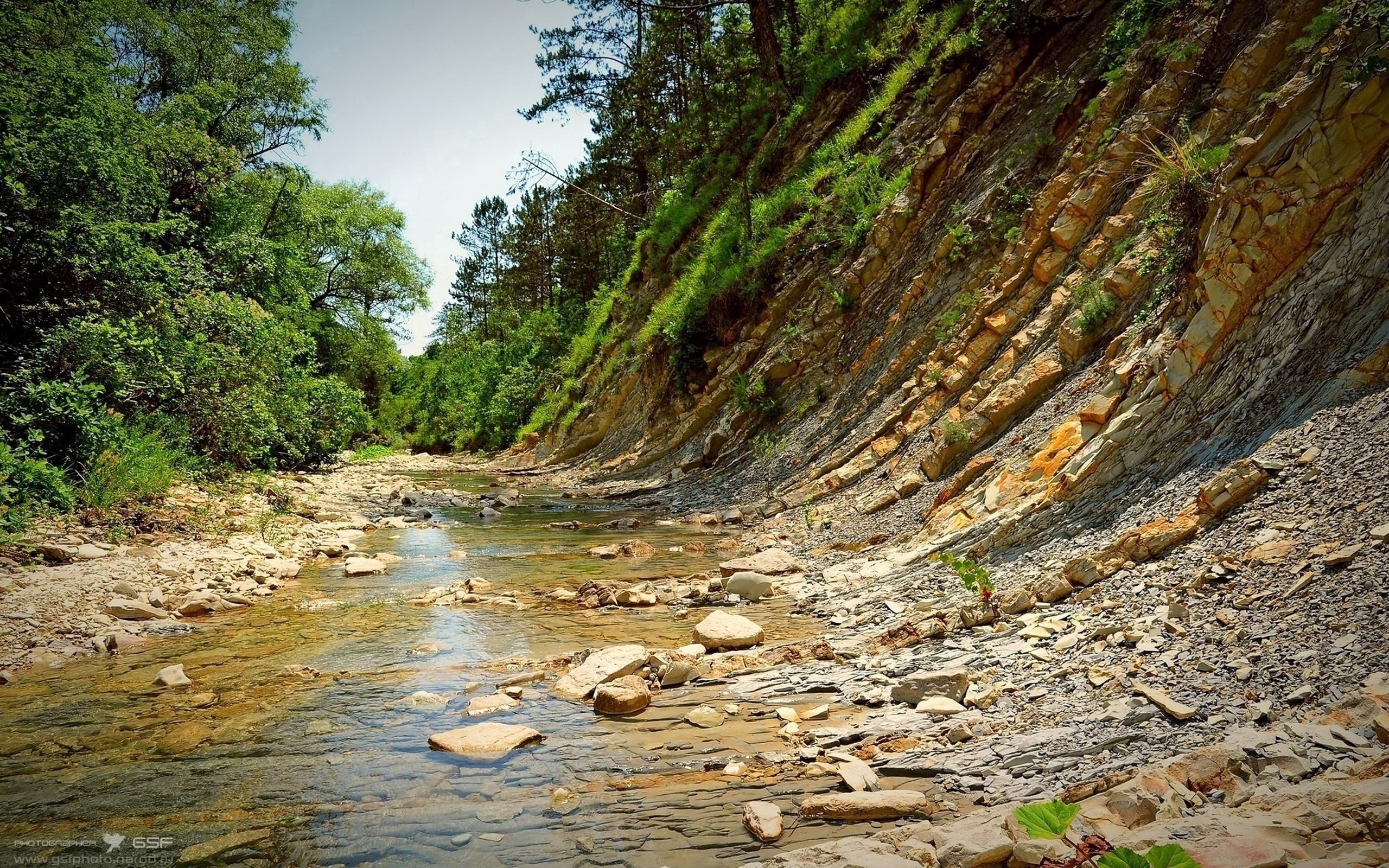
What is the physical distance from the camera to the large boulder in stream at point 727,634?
6250 millimetres

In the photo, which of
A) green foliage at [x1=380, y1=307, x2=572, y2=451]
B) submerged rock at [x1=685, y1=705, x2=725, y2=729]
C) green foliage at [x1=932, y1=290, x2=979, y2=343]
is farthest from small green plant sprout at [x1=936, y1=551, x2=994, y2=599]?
green foliage at [x1=380, y1=307, x2=572, y2=451]

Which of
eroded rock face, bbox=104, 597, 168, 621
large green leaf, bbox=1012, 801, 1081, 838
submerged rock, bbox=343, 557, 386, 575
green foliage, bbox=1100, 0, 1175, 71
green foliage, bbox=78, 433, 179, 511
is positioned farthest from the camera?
green foliage, bbox=1100, 0, 1175, 71

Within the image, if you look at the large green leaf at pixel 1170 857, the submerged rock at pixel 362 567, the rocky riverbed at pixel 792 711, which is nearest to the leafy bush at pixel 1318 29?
the rocky riverbed at pixel 792 711

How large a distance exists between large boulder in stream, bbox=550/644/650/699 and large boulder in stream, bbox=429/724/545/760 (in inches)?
29.6

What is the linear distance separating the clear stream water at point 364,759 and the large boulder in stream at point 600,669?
0.16 meters

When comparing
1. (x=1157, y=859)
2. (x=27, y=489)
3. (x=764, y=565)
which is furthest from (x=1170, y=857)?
(x=27, y=489)

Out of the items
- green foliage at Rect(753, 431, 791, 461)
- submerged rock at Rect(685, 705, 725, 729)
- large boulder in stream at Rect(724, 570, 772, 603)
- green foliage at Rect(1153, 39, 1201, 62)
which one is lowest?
A: submerged rock at Rect(685, 705, 725, 729)

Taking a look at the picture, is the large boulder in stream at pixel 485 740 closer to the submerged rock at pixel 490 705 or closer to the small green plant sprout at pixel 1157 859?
the submerged rock at pixel 490 705

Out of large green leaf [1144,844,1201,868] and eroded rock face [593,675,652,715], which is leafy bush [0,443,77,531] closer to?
eroded rock face [593,675,652,715]

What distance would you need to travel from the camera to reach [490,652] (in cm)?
656

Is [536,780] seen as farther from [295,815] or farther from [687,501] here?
[687,501]

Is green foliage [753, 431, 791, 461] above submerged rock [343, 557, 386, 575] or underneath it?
above

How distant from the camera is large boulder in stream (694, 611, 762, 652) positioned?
6250 mm

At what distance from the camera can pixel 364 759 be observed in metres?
4.41
